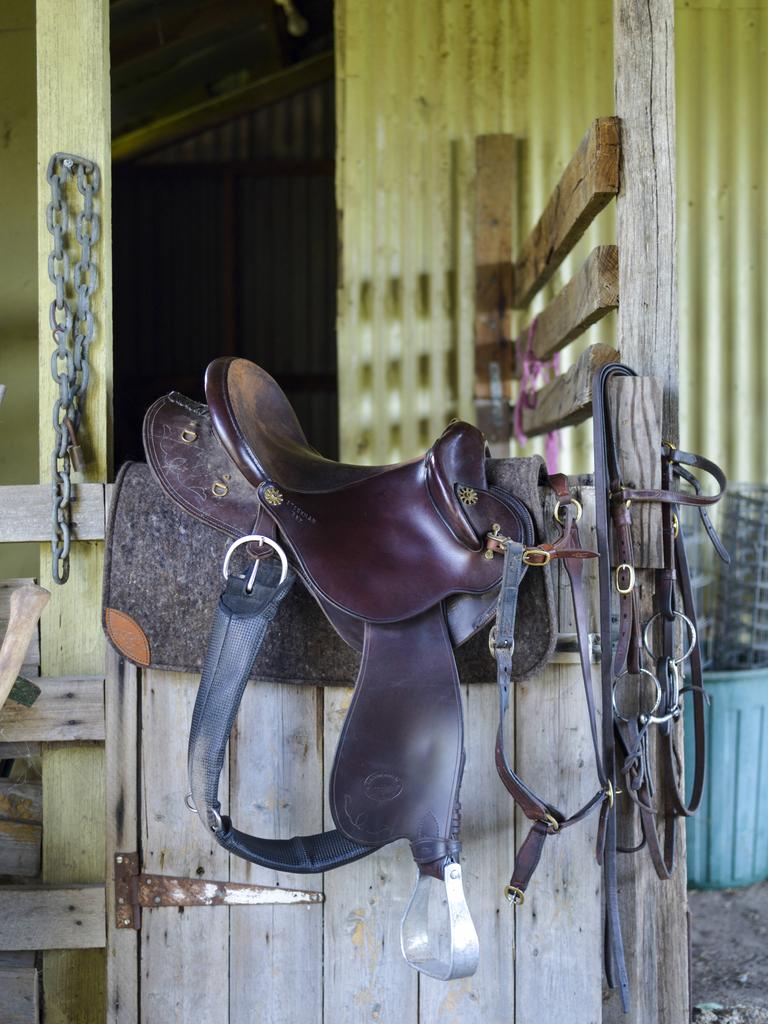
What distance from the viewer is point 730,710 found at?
3258mm

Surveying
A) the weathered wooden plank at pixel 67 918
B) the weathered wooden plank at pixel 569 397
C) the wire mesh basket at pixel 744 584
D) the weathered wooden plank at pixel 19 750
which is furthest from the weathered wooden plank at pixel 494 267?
the weathered wooden plank at pixel 67 918

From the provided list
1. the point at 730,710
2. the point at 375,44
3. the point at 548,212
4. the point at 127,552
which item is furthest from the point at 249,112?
the point at 127,552

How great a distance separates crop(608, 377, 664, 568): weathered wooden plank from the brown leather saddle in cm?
29

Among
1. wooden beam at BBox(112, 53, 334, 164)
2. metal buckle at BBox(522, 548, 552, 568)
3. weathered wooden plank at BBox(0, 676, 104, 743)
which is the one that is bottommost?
weathered wooden plank at BBox(0, 676, 104, 743)

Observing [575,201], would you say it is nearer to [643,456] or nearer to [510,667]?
[643,456]

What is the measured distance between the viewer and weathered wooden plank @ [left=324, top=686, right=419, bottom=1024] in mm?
1664

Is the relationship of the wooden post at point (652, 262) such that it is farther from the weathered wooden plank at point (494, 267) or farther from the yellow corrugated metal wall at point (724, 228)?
the yellow corrugated metal wall at point (724, 228)

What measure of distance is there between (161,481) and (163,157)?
26.2ft

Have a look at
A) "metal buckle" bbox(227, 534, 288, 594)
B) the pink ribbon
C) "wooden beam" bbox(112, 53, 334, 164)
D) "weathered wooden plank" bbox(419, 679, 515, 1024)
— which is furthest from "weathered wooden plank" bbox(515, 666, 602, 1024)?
"wooden beam" bbox(112, 53, 334, 164)

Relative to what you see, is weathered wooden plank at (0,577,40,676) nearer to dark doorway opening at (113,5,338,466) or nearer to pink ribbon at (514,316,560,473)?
pink ribbon at (514,316,560,473)

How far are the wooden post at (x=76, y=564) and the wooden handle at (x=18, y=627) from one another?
26cm

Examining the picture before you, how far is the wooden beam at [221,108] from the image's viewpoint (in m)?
7.54

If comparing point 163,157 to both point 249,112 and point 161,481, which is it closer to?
point 249,112

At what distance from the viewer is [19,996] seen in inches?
70.0
